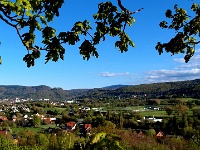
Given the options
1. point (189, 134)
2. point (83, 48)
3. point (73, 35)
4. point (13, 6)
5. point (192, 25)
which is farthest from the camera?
point (189, 134)

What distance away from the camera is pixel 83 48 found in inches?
228

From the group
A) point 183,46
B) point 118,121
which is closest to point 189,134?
point 118,121

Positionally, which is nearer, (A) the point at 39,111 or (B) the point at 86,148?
(B) the point at 86,148

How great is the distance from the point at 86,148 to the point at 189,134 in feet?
234

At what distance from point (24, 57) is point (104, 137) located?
8.11 feet

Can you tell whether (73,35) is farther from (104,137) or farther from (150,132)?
(150,132)

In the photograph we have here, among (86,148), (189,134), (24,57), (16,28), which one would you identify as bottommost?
(189,134)

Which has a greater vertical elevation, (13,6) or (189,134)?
(13,6)

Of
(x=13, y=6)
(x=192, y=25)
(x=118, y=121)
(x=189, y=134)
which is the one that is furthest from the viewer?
(x=118, y=121)

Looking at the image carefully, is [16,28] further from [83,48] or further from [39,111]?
[39,111]

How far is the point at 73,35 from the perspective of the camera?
5430 millimetres

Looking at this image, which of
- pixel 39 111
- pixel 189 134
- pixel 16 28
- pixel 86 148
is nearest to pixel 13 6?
pixel 16 28

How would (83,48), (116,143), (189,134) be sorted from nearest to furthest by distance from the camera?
(116,143) < (83,48) < (189,134)

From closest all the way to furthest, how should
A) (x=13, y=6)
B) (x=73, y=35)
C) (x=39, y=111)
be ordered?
(x=13, y=6)
(x=73, y=35)
(x=39, y=111)
